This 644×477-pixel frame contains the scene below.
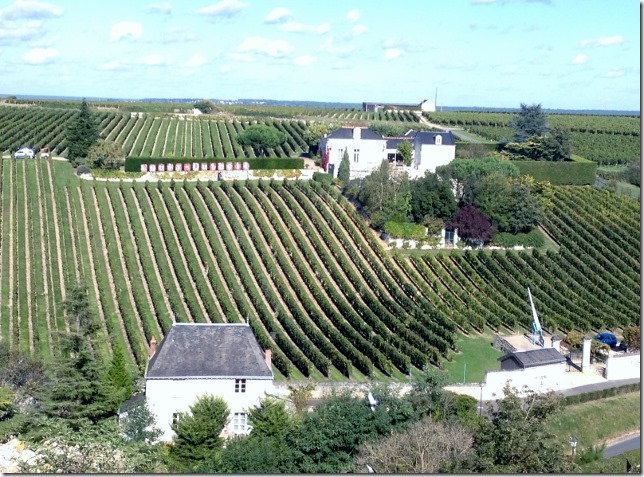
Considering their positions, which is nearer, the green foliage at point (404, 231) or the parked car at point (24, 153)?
the green foliage at point (404, 231)

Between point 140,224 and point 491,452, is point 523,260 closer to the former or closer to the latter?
point 140,224

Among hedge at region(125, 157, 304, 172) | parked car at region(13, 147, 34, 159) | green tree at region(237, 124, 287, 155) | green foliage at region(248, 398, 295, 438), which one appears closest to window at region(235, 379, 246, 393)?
green foliage at region(248, 398, 295, 438)

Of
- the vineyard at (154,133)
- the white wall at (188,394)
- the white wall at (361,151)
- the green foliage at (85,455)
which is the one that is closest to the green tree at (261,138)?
the vineyard at (154,133)

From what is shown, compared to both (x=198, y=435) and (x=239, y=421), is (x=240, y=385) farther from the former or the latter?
(x=198, y=435)

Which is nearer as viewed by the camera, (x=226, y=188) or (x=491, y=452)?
(x=491, y=452)

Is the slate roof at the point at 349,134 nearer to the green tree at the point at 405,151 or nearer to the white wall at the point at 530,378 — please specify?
the green tree at the point at 405,151

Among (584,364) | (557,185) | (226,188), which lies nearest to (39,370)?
(584,364)
